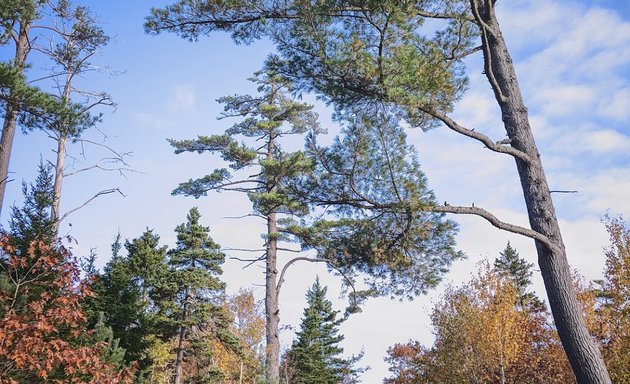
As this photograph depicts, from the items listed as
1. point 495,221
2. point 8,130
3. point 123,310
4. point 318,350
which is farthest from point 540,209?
point 318,350

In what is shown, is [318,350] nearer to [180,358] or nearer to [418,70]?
[180,358]

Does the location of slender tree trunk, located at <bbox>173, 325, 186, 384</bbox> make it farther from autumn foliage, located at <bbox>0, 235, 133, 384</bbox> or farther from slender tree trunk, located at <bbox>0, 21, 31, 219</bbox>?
autumn foliage, located at <bbox>0, 235, 133, 384</bbox>

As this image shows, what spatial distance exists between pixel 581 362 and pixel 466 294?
16.1 metres

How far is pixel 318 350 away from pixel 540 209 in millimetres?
24983

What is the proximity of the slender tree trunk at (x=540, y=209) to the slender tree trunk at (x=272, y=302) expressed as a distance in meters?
10.0

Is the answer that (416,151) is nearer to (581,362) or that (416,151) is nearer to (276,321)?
(581,362)

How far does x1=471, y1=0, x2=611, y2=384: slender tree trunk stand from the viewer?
192 inches

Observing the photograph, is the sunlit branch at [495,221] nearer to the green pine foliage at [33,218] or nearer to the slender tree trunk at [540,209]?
the slender tree trunk at [540,209]

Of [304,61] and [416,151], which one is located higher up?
[304,61]

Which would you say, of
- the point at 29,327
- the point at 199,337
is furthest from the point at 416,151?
the point at 199,337

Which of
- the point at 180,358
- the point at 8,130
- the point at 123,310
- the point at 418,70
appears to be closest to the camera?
the point at 418,70

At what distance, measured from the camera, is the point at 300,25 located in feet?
19.4

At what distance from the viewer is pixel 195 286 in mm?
19266

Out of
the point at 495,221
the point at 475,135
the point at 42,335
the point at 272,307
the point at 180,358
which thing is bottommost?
the point at 42,335
